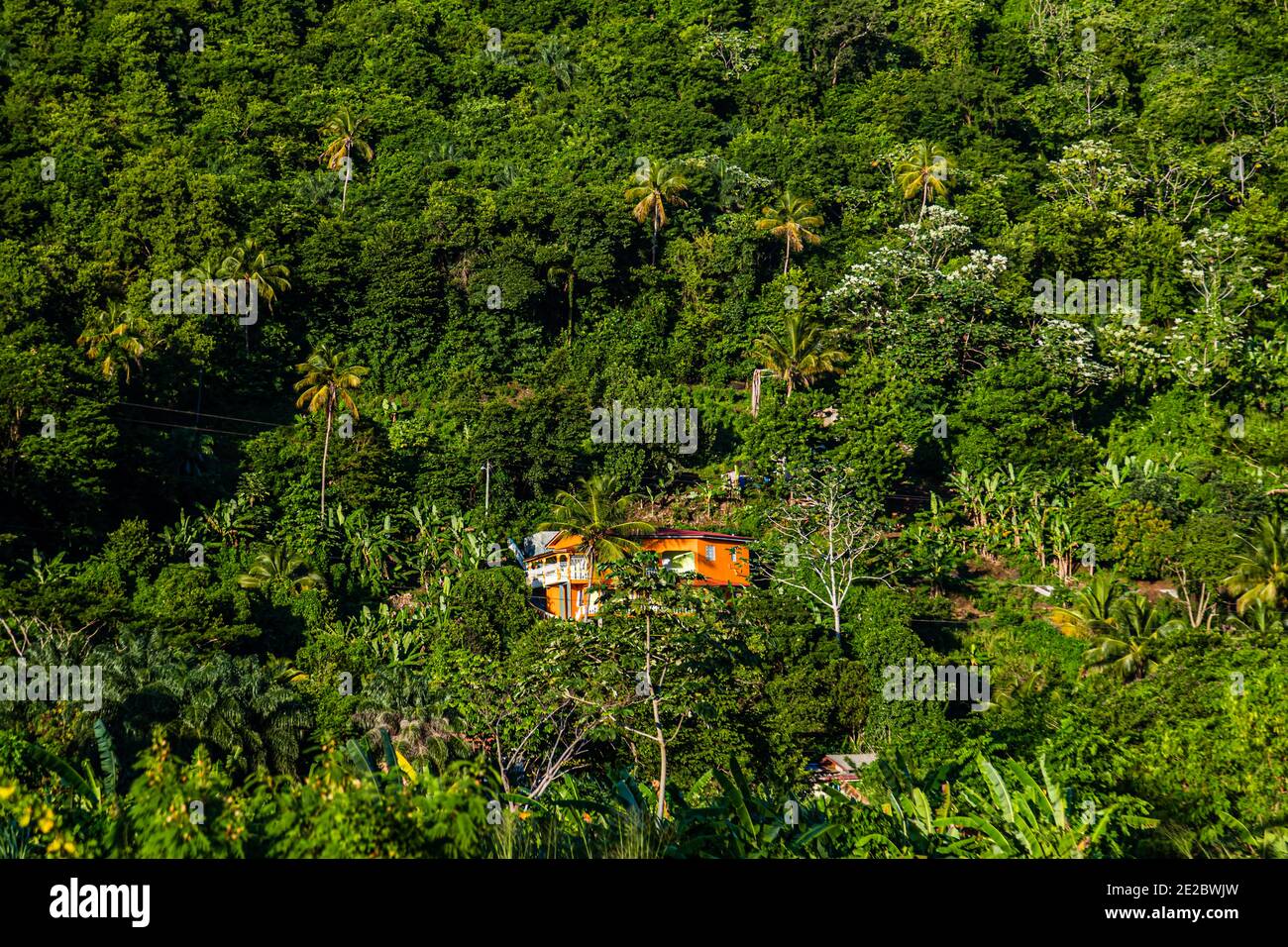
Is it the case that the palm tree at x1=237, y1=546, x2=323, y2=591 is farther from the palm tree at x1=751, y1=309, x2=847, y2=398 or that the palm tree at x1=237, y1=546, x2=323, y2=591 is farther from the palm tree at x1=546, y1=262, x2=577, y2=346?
the palm tree at x1=751, y1=309, x2=847, y2=398

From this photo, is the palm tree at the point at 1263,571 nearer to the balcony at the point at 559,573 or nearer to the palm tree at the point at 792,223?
the balcony at the point at 559,573

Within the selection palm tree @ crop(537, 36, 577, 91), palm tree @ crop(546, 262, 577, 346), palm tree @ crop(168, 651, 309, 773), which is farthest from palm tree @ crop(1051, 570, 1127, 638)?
palm tree @ crop(537, 36, 577, 91)

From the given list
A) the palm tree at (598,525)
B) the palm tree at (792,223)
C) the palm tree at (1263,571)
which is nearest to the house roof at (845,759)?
the palm tree at (598,525)

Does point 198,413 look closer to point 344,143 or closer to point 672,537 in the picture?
point 672,537

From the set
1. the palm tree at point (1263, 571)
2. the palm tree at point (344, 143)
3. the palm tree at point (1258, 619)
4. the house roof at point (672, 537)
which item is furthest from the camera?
the palm tree at point (344, 143)

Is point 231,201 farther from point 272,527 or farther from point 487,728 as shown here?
point 487,728

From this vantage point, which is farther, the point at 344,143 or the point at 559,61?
the point at 559,61

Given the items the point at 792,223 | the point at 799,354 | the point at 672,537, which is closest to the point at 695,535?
the point at 672,537
